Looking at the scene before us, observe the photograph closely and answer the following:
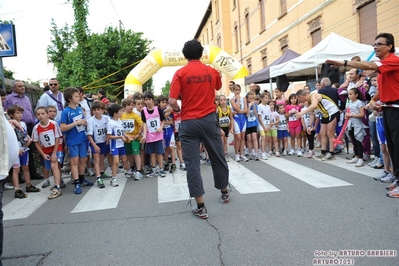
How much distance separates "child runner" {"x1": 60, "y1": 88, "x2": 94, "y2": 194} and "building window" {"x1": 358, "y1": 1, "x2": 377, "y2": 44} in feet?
39.3

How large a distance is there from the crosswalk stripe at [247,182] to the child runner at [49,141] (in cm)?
323

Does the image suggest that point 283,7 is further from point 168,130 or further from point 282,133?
point 168,130

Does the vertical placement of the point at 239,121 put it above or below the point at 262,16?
below

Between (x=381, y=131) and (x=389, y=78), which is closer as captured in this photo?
(x=389, y=78)

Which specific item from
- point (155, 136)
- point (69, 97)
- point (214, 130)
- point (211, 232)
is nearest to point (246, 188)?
point (214, 130)

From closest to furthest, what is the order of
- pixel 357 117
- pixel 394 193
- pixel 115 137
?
pixel 394 193 < pixel 115 137 < pixel 357 117

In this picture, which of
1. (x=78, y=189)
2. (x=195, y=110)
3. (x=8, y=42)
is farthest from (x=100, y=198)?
(x=8, y=42)

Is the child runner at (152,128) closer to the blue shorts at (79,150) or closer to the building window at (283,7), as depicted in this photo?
the blue shorts at (79,150)

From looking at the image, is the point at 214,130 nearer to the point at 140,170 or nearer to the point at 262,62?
the point at 140,170

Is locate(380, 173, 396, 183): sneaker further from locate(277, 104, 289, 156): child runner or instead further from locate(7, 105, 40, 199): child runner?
locate(7, 105, 40, 199): child runner

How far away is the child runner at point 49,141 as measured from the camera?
583cm

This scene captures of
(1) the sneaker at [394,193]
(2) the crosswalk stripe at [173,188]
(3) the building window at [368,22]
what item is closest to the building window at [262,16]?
(3) the building window at [368,22]

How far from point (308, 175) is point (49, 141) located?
4882mm

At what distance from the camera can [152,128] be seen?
687 cm
